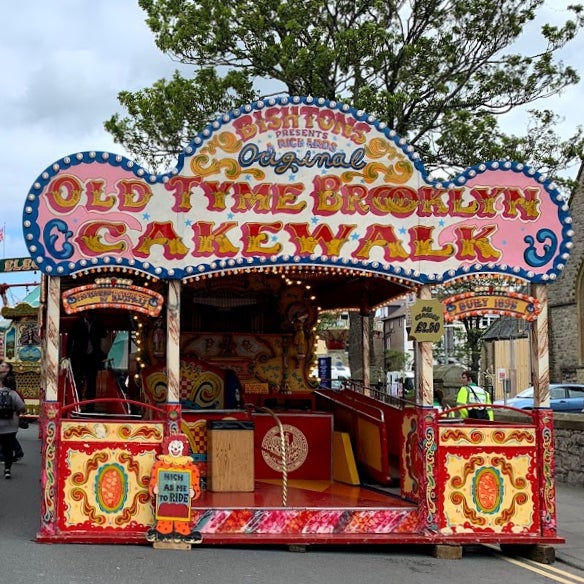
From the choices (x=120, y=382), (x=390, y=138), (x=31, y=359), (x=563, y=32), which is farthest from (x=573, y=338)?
(x=390, y=138)

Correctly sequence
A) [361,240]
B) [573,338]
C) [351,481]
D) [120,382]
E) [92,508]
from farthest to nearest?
1. [573,338]
2. [120,382]
3. [351,481]
4. [361,240]
5. [92,508]

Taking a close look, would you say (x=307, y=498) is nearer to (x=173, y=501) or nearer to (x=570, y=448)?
(x=173, y=501)

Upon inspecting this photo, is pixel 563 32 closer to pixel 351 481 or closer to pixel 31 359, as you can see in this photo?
pixel 351 481

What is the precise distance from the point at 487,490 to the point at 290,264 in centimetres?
324

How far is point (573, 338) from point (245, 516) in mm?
25998

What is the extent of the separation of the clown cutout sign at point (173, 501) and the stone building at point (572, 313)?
2593 centimetres

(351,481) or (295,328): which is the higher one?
(295,328)

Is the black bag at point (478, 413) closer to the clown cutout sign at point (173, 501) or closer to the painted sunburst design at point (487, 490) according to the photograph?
the painted sunburst design at point (487, 490)

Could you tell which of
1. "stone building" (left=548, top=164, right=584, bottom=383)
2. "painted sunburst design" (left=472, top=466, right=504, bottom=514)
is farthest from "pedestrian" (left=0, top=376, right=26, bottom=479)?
"stone building" (left=548, top=164, right=584, bottom=383)

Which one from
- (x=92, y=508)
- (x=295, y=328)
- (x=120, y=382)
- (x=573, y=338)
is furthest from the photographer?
(x=573, y=338)

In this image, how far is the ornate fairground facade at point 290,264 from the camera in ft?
27.9

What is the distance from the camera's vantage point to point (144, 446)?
857cm

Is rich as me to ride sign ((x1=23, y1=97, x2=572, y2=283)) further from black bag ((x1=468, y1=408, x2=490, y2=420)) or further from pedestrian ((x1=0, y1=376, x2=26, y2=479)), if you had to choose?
pedestrian ((x1=0, y1=376, x2=26, y2=479))

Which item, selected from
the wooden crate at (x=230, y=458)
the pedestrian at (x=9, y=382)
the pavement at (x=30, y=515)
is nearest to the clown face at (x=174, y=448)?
the wooden crate at (x=230, y=458)
